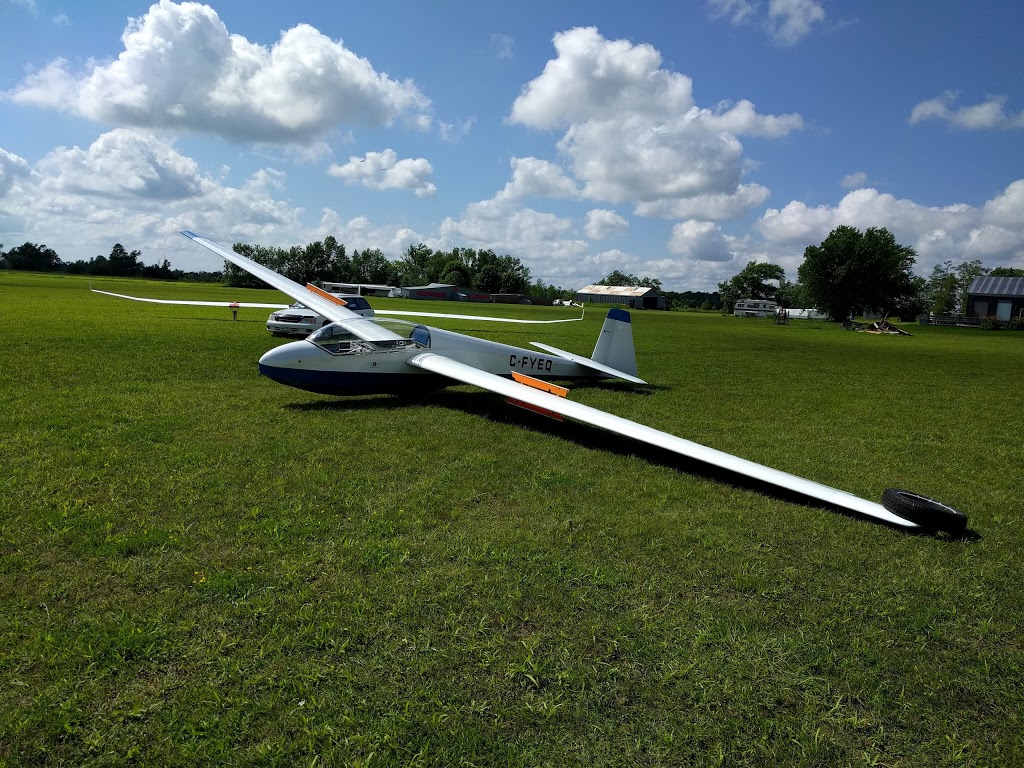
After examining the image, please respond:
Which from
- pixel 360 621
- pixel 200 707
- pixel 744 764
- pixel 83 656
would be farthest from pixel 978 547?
pixel 83 656

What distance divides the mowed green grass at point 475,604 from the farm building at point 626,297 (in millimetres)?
134162

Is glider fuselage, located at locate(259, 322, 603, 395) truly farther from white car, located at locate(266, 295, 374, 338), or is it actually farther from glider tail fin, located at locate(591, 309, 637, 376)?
white car, located at locate(266, 295, 374, 338)

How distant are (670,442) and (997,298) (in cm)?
9219

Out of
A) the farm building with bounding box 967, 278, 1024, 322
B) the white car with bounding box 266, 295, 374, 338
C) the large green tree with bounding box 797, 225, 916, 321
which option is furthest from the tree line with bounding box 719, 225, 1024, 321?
the white car with bounding box 266, 295, 374, 338

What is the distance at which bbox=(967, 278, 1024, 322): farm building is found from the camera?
7312 cm

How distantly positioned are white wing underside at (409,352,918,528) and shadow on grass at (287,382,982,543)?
0.89 ft

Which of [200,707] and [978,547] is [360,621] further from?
[978,547]

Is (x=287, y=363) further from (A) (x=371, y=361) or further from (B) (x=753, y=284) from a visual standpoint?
(B) (x=753, y=284)

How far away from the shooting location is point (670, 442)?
697 cm

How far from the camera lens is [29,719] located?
2887mm

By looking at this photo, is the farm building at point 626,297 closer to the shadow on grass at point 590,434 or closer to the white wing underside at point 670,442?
the shadow on grass at point 590,434

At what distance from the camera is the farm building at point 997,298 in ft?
240

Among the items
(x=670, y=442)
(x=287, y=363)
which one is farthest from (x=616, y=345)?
(x=287, y=363)

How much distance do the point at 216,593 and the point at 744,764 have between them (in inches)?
140
